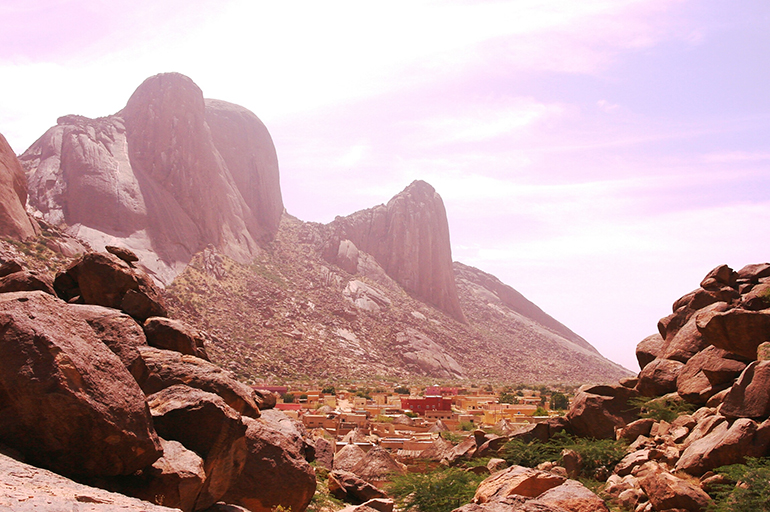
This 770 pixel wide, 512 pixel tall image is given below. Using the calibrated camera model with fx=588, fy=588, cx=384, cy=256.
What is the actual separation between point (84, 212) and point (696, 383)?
213 feet

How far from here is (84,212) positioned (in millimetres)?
66062

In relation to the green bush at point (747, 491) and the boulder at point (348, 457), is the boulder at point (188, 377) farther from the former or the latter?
the green bush at point (747, 491)

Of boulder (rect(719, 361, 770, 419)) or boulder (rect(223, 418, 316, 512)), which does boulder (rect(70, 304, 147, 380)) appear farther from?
boulder (rect(719, 361, 770, 419))

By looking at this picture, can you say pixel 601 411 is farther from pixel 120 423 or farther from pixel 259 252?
pixel 259 252

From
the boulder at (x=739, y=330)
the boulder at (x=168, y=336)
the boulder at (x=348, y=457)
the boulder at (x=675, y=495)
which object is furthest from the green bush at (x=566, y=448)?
the boulder at (x=168, y=336)

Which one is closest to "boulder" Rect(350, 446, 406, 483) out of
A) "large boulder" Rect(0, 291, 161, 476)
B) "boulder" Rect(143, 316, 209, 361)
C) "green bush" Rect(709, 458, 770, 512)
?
"boulder" Rect(143, 316, 209, 361)

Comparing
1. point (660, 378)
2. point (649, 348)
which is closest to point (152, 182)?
point (649, 348)

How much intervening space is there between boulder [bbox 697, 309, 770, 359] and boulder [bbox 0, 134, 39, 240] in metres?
46.4

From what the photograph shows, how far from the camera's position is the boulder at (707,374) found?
57.8 ft

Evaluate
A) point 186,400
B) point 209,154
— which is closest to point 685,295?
point 186,400

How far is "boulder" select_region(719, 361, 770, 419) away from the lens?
45.2 feet

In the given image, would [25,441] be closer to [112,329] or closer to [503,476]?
[112,329]

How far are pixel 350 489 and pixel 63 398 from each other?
10.9 metres

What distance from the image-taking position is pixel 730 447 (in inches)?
524
